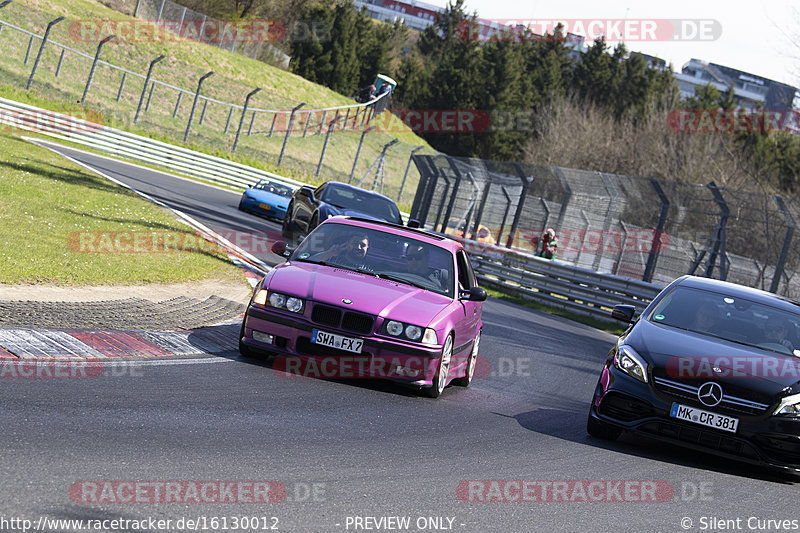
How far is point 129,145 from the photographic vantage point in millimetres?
34125

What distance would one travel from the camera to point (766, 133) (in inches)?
2601

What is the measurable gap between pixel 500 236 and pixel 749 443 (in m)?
20.5

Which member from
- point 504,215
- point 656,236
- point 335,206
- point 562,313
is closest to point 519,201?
point 504,215

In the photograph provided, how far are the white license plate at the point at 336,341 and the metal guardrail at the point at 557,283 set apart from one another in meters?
12.7

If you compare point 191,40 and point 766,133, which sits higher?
point 766,133

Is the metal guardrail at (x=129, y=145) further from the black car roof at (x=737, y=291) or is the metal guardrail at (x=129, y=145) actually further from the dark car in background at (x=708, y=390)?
the dark car in background at (x=708, y=390)

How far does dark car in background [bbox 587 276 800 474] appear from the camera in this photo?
7.59 meters

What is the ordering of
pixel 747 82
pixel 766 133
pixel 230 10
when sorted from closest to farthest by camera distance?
pixel 766 133 < pixel 230 10 < pixel 747 82

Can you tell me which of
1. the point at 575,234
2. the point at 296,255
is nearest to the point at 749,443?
the point at 296,255

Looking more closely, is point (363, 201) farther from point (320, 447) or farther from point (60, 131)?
point (60, 131)

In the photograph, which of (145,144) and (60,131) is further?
(145,144)

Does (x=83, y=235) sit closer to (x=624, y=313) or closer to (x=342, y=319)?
(x=342, y=319)

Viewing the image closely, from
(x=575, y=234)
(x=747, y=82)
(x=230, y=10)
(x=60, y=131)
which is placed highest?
(x=747, y=82)

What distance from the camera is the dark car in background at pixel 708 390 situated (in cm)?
759
